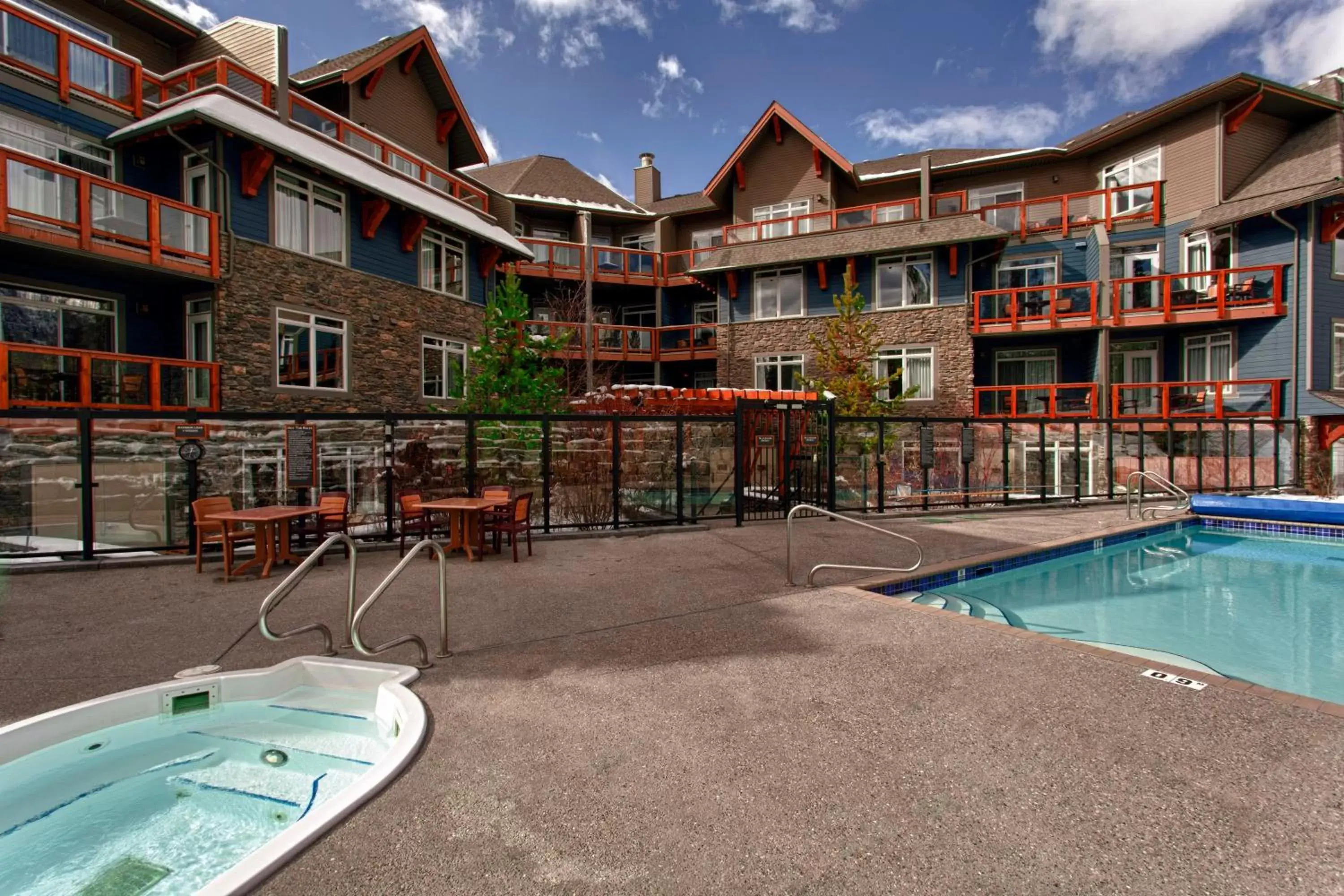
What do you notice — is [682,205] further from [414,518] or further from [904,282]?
[414,518]

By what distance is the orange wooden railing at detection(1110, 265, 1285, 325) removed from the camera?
57.0 ft

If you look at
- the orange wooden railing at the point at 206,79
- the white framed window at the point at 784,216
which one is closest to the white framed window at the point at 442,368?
the orange wooden railing at the point at 206,79

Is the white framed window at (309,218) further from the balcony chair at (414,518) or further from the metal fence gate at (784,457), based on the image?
the metal fence gate at (784,457)

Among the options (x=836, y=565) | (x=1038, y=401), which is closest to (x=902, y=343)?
(x=1038, y=401)

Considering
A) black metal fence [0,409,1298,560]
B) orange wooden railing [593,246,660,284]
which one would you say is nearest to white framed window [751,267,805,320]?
orange wooden railing [593,246,660,284]

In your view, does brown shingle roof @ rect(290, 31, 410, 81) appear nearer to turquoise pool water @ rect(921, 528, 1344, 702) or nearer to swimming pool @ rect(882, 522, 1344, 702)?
swimming pool @ rect(882, 522, 1344, 702)

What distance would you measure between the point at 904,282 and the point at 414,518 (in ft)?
60.3

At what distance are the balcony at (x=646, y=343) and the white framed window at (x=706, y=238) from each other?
152 inches

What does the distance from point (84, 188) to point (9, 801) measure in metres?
11.9

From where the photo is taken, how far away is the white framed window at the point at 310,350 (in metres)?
13.6

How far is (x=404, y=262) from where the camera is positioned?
54.7ft

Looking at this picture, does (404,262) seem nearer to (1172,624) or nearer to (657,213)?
(657,213)

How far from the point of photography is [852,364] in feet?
66.5

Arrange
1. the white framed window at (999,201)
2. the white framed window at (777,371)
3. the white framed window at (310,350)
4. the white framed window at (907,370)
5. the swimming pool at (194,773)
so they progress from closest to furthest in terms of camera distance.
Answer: the swimming pool at (194,773) < the white framed window at (310,350) < the white framed window at (907,370) < the white framed window at (999,201) < the white framed window at (777,371)
